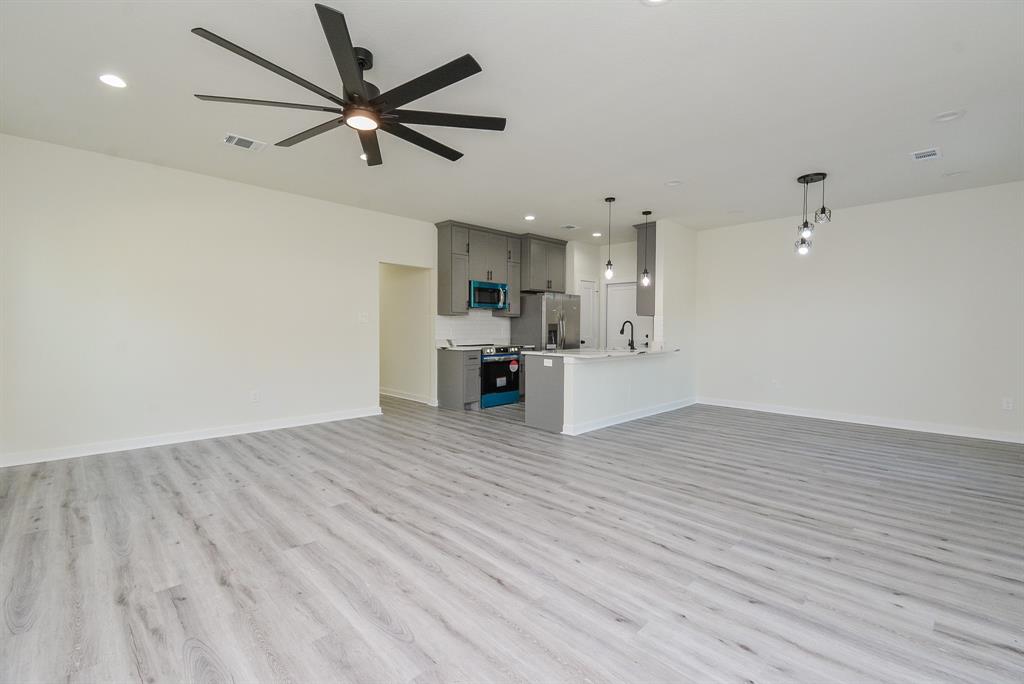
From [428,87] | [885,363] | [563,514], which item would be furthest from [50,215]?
[885,363]

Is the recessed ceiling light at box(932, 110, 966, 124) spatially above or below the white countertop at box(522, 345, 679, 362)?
above

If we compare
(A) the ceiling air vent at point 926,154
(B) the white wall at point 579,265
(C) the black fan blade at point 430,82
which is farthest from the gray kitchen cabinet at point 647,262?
(C) the black fan blade at point 430,82

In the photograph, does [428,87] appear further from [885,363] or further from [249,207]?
[885,363]

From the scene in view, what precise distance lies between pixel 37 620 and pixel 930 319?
821 centimetres

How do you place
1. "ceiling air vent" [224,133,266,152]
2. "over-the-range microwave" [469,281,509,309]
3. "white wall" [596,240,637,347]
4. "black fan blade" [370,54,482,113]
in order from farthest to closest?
"white wall" [596,240,637,347], "over-the-range microwave" [469,281,509,309], "ceiling air vent" [224,133,266,152], "black fan blade" [370,54,482,113]

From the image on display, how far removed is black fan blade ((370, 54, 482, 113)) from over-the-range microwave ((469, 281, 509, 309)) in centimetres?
437

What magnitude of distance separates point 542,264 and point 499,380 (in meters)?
2.25

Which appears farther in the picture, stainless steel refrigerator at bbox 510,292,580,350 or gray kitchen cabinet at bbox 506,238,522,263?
stainless steel refrigerator at bbox 510,292,580,350

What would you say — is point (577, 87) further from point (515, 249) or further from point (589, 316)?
point (589, 316)

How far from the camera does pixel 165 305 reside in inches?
185

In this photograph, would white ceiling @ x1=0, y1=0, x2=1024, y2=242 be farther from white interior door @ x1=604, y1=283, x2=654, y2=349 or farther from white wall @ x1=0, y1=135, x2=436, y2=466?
white interior door @ x1=604, y1=283, x2=654, y2=349

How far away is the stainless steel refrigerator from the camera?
25.3 feet

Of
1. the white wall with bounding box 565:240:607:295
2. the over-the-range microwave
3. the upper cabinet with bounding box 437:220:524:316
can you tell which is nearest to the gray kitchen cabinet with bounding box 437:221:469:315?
the upper cabinet with bounding box 437:220:524:316

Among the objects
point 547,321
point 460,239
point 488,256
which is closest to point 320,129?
point 460,239
